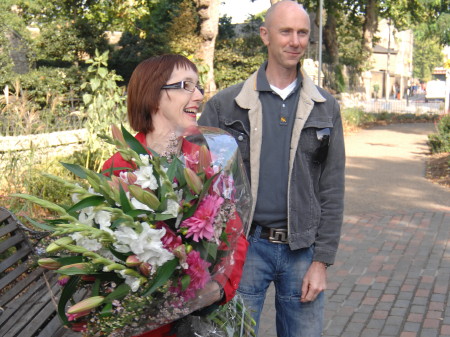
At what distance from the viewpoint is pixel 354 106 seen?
94.2 ft

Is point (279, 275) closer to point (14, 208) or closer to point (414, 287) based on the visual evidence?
point (414, 287)

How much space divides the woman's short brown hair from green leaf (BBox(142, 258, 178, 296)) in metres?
0.70

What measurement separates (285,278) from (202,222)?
3.87ft

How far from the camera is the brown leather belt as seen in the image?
2.90 meters

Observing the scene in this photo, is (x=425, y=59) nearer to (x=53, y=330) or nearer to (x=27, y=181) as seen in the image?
(x=27, y=181)

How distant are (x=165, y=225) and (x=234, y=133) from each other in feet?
3.70

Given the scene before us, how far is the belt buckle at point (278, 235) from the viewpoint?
9.51 feet

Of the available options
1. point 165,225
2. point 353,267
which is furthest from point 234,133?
point 353,267

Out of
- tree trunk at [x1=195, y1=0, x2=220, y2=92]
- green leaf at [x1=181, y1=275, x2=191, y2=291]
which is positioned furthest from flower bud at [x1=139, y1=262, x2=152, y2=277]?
tree trunk at [x1=195, y1=0, x2=220, y2=92]

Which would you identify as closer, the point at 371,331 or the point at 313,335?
the point at 313,335

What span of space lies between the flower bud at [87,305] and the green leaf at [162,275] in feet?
0.46

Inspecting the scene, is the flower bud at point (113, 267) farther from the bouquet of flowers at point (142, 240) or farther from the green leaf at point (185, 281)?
the green leaf at point (185, 281)

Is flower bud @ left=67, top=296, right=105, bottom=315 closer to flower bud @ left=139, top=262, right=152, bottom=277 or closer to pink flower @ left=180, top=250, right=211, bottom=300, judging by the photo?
flower bud @ left=139, top=262, right=152, bottom=277

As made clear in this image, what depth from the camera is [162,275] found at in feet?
6.01
